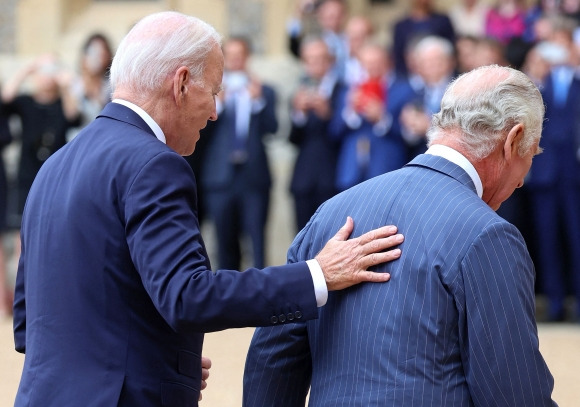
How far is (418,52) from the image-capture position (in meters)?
8.84

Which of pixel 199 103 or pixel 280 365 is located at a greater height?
pixel 199 103

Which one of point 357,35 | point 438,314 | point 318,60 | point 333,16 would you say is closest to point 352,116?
point 318,60

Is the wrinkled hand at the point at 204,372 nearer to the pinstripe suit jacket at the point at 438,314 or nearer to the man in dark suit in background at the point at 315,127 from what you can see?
the pinstripe suit jacket at the point at 438,314

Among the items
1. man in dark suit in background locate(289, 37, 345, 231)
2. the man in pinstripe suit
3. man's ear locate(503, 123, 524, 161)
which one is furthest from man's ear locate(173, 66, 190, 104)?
man in dark suit in background locate(289, 37, 345, 231)

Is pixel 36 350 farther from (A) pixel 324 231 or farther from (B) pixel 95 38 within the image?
(B) pixel 95 38

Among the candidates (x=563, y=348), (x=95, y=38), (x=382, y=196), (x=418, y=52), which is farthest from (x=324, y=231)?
(x=95, y=38)

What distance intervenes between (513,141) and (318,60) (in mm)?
6402

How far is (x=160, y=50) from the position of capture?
312 cm

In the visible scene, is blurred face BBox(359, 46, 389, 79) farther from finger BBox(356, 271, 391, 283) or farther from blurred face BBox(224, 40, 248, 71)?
finger BBox(356, 271, 391, 283)

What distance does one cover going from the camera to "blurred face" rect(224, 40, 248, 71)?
9523 mm

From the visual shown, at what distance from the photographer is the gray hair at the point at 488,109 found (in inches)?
121

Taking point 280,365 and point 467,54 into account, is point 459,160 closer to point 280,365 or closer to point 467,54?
point 280,365

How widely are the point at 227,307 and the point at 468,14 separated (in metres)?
8.61

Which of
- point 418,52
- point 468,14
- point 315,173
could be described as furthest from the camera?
point 468,14
